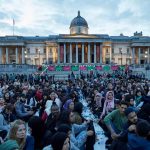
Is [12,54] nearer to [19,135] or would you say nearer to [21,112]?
[21,112]

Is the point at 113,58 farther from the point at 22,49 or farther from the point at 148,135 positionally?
the point at 148,135

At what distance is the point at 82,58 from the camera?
85.6 m

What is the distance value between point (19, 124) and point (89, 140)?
1.98 meters

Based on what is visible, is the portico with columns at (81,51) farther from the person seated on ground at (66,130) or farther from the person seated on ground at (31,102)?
the person seated on ground at (66,130)

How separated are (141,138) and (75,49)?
8155cm

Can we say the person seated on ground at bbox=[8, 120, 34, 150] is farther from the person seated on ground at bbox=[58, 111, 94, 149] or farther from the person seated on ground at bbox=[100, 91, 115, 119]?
the person seated on ground at bbox=[100, 91, 115, 119]

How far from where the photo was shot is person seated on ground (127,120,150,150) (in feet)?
17.9

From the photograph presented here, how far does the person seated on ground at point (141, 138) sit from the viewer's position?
5.46m

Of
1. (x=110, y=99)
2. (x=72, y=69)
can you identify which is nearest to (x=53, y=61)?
(x=72, y=69)

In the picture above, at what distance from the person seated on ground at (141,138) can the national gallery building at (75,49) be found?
3104 inches

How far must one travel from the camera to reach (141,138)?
555 cm

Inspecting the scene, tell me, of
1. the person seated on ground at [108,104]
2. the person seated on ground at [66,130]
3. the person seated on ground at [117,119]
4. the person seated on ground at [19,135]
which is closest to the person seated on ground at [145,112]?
the person seated on ground at [117,119]

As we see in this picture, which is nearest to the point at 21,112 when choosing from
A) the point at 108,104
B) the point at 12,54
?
the point at 108,104

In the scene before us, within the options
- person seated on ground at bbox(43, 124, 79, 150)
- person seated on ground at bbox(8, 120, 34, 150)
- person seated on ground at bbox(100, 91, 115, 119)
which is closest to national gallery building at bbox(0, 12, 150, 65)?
person seated on ground at bbox(100, 91, 115, 119)
